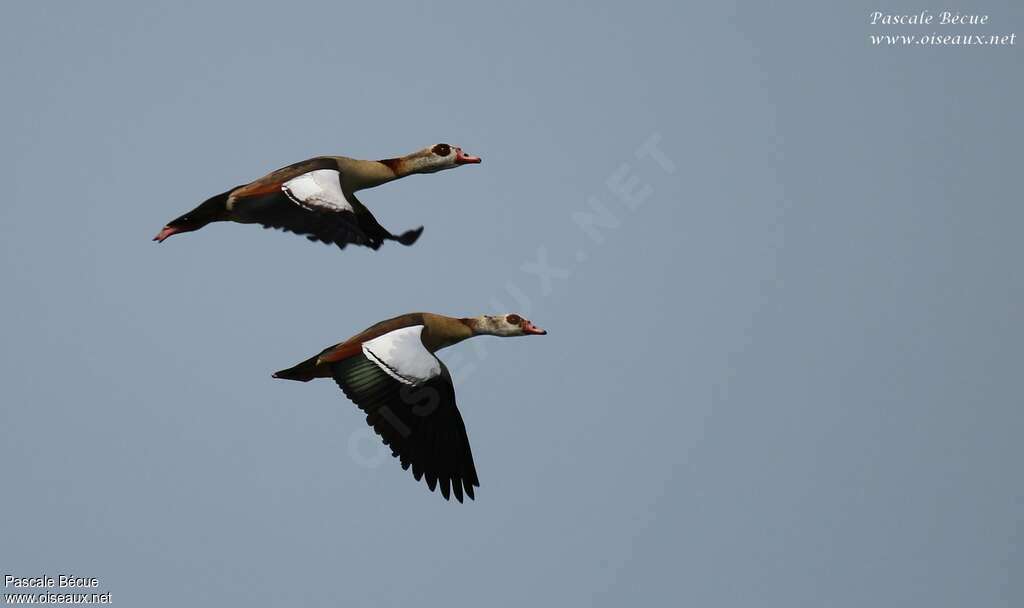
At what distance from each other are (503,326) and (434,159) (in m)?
1.94

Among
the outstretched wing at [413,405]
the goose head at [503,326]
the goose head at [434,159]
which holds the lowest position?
the outstretched wing at [413,405]

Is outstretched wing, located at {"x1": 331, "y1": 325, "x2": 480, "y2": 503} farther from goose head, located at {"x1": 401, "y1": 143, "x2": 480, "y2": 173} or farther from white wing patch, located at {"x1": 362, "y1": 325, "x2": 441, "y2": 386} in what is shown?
goose head, located at {"x1": 401, "y1": 143, "x2": 480, "y2": 173}

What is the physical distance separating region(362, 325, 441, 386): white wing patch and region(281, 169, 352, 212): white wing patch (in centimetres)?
129

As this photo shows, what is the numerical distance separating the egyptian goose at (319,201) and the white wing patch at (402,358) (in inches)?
35.6

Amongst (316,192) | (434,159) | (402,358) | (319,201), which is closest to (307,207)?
(319,201)

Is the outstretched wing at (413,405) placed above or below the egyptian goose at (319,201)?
below

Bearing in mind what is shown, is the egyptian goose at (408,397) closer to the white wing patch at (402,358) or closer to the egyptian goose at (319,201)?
the white wing patch at (402,358)

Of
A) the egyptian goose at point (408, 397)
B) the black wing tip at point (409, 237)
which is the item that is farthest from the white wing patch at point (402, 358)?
the black wing tip at point (409, 237)

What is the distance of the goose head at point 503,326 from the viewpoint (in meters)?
16.9

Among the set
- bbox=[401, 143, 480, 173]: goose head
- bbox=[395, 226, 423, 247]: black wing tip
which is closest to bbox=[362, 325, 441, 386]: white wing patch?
bbox=[395, 226, 423, 247]: black wing tip

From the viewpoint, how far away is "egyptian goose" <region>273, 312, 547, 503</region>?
14938 millimetres

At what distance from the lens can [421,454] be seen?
15141 millimetres

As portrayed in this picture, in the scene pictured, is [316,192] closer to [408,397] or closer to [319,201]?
→ [319,201]

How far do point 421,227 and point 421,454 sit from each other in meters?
2.09
